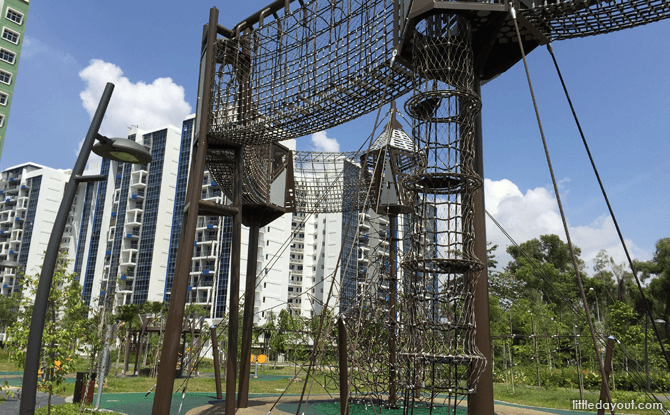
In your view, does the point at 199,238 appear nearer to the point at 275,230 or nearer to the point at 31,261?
the point at 275,230

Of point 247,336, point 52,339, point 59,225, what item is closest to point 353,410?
point 247,336

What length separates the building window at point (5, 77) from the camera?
4250 cm

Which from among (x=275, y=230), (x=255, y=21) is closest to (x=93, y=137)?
(x=255, y=21)

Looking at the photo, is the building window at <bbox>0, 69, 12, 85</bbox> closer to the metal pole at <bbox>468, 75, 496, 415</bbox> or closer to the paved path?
the paved path

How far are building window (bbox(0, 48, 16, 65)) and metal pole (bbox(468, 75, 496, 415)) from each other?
163 feet

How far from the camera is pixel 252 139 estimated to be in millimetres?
9648

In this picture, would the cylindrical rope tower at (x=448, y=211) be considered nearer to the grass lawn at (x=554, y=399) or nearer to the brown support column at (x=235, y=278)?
the brown support column at (x=235, y=278)

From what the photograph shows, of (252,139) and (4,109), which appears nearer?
(252,139)

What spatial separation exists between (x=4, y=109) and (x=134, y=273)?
96.3 ft

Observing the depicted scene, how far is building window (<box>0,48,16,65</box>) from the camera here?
43.4 m

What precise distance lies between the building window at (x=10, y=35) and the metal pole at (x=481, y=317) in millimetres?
50723

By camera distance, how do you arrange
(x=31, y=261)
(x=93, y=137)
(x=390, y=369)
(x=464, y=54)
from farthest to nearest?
(x=31, y=261) < (x=390, y=369) < (x=464, y=54) < (x=93, y=137)

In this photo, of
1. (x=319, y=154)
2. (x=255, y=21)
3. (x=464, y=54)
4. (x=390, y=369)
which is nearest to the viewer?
(x=464, y=54)

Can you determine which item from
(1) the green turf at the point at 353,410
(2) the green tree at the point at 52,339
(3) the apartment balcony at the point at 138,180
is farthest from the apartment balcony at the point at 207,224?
(2) the green tree at the point at 52,339
